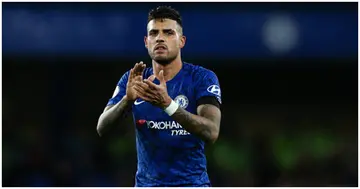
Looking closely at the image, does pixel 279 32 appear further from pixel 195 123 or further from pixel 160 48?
pixel 195 123

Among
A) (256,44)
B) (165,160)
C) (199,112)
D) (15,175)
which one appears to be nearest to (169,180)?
(165,160)

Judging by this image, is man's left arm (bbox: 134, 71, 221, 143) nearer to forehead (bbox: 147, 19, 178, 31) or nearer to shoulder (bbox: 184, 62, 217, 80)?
shoulder (bbox: 184, 62, 217, 80)

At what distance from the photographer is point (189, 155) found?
24.2 ft

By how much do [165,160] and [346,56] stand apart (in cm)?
853

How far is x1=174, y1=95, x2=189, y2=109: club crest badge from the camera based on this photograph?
7.27 m

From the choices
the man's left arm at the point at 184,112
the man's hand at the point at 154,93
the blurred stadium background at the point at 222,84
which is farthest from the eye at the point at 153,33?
the blurred stadium background at the point at 222,84

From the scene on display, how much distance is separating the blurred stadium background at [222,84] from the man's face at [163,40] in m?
6.97

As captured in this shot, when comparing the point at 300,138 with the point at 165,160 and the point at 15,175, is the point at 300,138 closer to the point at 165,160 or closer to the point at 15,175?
the point at 15,175

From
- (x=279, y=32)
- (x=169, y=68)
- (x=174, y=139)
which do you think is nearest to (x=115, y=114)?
(x=174, y=139)

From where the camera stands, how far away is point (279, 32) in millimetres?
14672

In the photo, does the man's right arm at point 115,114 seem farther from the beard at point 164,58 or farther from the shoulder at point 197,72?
the shoulder at point 197,72

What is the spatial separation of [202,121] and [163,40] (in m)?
0.91

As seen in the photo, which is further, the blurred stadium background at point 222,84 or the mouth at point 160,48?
A: the blurred stadium background at point 222,84

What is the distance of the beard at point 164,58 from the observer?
7.35 m
